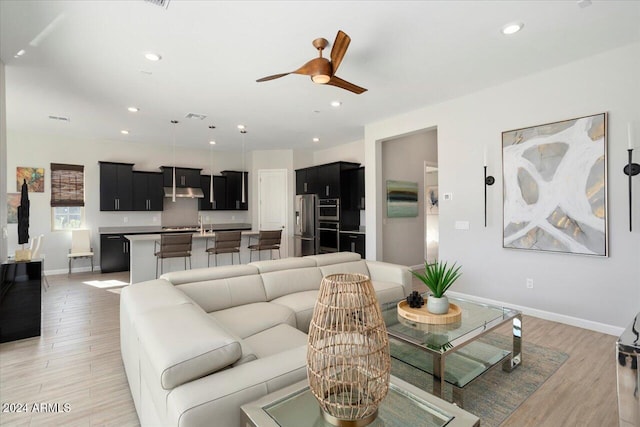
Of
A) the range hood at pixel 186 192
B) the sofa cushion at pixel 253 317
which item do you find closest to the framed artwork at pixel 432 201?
the sofa cushion at pixel 253 317

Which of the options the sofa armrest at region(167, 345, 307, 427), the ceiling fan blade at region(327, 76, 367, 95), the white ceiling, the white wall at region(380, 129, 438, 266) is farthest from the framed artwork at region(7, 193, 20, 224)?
the sofa armrest at region(167, 345, 307, 427)

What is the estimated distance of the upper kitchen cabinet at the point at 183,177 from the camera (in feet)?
24.2

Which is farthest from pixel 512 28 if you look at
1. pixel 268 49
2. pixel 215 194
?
pixel 215 194

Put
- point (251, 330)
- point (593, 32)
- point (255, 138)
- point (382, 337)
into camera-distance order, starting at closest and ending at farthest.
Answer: point (382, 337) → point (251, 330) → point (593, 32) → point (255, 138)

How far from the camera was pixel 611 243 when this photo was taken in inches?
125

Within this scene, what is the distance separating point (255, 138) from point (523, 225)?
534 cm

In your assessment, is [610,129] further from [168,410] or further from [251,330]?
[168,410]

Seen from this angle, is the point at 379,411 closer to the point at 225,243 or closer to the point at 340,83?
the point at 340,83

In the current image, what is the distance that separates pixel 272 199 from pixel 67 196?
4.39m

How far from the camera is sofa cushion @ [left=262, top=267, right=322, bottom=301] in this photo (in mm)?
3030

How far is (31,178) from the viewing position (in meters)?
6.21

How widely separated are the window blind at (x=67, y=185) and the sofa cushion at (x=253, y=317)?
603cm

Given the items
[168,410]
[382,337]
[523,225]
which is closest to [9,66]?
[168,410]

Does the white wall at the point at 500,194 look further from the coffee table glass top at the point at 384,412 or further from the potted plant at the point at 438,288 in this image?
the coffee table glass top at the point at 384,412
